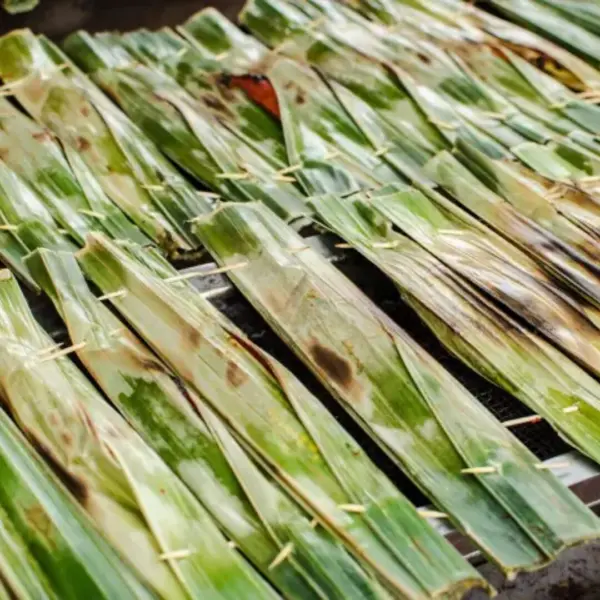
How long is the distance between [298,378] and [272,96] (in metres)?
1.20

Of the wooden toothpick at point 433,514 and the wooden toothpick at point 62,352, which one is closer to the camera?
the wooden toothpick at point 433,514

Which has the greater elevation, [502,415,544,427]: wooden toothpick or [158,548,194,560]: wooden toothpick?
[158,548,194,560]: wooden toothpick

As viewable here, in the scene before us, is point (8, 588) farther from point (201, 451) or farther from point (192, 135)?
point (192, 135)

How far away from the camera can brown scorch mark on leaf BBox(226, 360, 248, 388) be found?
1604 millimetres

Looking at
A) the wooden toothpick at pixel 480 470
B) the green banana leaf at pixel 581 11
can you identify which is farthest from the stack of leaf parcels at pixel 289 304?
the green banana leaf at pixel 581 11

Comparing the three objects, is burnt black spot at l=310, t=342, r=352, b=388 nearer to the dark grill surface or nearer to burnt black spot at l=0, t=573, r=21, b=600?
the dark grill surface

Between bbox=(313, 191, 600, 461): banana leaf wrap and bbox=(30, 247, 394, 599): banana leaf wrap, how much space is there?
21.5 inches

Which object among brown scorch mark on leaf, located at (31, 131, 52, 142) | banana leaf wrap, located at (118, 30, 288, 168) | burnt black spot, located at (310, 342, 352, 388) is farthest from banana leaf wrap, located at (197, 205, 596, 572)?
brown scorch mark on leaf, located at (31, 131, 52, 142)

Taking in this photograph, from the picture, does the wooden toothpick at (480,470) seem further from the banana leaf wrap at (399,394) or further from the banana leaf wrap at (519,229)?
the banana leaf wrap at (519,229)

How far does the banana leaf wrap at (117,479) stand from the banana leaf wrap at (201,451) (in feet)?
0.11

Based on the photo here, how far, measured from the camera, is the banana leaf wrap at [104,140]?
85.0 inches

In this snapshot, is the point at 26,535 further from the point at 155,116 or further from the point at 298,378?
the point at 155,116

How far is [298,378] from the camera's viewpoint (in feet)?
5.74

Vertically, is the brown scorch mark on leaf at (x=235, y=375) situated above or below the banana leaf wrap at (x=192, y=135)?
below
